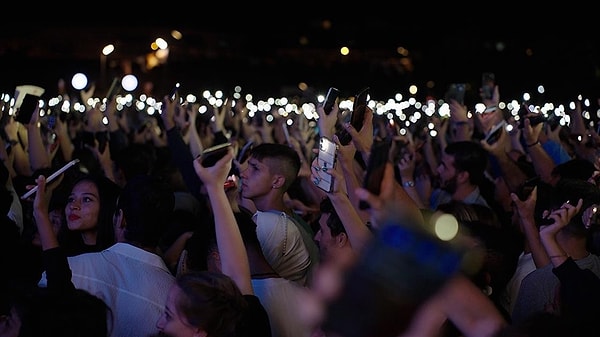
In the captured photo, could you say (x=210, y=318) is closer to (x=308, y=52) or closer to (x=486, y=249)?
(x=486, y=249)

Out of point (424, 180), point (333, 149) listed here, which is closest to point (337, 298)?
point (333, 149)

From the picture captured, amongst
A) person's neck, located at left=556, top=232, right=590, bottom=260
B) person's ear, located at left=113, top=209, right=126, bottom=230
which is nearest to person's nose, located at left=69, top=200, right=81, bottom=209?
person's ear, located at left=113, top=209, right=126, bottom=230

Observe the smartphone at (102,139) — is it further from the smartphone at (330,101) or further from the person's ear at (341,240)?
the person's ear at (341,240)

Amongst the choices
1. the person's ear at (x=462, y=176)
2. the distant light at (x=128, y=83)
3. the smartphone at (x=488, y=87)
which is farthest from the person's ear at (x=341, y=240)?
the smartphone at (x=488, y=87)

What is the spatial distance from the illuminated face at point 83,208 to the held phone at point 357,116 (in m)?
1.34

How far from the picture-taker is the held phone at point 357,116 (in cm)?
517

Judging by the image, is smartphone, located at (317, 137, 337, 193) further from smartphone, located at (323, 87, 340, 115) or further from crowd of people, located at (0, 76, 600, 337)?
smartphone, located at (323, 87, 340, 115)

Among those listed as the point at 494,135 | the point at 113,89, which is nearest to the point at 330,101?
the point at 494,135

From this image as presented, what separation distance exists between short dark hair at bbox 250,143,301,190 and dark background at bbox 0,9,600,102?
19.5 metres

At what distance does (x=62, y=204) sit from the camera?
18.8 feet

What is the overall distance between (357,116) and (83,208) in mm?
1537

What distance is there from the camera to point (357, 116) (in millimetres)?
5188

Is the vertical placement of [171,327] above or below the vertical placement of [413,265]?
below

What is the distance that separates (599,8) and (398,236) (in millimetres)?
29907
